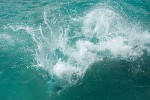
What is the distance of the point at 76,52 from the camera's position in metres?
14.0

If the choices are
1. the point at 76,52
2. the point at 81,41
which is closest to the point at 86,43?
the point at 81,41

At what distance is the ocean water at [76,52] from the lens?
11562 millimetres

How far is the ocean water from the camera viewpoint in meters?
11.6

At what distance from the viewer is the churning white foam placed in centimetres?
1292

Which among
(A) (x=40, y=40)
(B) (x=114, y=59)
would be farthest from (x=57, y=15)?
(B) (x=114, y=59)

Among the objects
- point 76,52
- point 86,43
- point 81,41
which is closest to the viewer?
point 76,52

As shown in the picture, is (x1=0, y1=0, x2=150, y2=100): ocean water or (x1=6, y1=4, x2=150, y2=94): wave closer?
(x1=0, y1=0, x2=150, y2=100): ocean water

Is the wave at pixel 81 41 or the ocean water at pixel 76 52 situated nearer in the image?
the ocean water at pixel 76 52

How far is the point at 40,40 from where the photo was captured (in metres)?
15.2

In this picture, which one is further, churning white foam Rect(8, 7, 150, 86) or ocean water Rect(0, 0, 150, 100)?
churning white foam Rect(8, 7, 150, 86)

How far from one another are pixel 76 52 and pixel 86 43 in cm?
102

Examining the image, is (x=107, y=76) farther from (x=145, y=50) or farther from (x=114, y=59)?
(x=145, y=50)

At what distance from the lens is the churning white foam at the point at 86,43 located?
12922mm

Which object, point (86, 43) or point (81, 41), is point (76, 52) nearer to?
point (86, 43)
